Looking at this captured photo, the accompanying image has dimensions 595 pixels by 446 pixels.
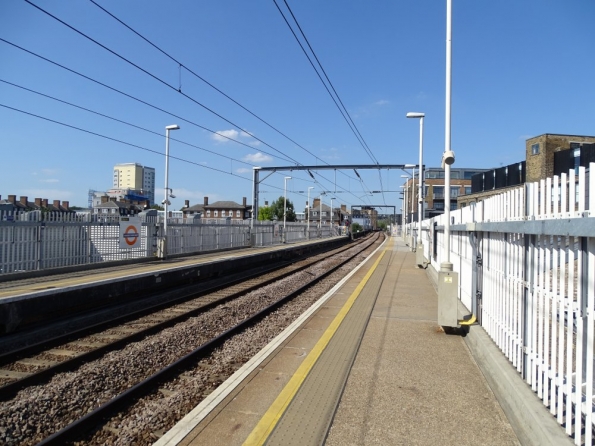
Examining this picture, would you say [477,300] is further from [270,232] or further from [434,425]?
[270,232]

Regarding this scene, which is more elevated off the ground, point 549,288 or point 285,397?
point 549,288

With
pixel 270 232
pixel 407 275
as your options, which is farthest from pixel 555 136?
pixel 407 275

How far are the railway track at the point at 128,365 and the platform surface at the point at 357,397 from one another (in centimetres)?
72

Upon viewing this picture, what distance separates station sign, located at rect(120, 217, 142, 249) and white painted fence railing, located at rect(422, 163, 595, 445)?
54.6 feet

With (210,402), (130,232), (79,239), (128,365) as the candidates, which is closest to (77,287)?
(128,365)

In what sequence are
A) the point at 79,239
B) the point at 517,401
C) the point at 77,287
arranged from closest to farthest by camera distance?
1. the point at 517,401
2. the point at 77,287
3. the point at 79,239

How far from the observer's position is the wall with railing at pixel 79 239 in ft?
44.6

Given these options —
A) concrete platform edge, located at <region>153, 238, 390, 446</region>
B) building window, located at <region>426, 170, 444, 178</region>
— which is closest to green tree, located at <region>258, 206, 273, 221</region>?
building window, located at <region>426, 170, 444, 178</region>

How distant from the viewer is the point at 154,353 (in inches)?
263

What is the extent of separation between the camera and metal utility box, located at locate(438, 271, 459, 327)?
6.54 metres

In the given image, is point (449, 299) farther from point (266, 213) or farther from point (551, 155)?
point (266, 213)

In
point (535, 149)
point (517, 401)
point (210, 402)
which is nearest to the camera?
point (517, 401)

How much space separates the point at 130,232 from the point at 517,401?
60.5 feet

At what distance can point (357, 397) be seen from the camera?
437 cm
